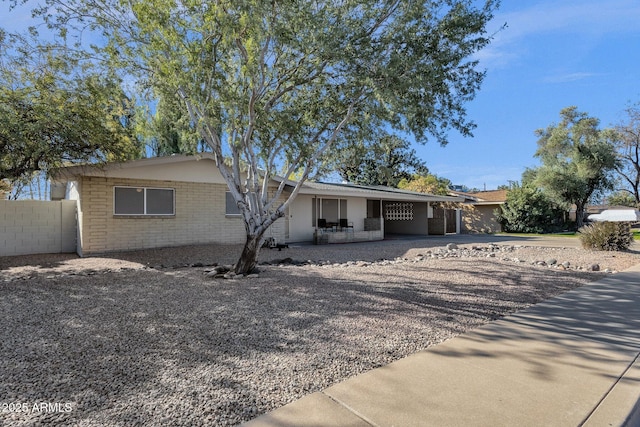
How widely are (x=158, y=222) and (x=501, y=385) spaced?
11.7 meters

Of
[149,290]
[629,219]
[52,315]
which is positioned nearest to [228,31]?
[149,290]

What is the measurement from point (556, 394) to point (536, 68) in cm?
1443

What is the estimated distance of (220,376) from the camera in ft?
10.7

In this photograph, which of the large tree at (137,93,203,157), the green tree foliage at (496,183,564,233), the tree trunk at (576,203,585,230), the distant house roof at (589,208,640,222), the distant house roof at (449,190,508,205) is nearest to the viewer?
the large tree at (137,93,203,157)

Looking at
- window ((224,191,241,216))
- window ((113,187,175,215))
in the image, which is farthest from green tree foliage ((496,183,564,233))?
window ((113,187,175,215))

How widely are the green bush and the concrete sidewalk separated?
997cm

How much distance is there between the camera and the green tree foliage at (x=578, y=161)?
26094 millimetres

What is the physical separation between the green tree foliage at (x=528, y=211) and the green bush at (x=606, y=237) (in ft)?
40.7

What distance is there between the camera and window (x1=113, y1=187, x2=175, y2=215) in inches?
470

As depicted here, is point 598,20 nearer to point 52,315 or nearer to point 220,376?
point 220,376

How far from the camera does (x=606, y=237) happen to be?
13.2 m

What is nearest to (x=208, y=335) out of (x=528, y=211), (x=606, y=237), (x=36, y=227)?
(x=36, y=227)

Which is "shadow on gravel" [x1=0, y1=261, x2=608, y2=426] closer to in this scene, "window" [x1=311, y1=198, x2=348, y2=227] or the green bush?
the green bush

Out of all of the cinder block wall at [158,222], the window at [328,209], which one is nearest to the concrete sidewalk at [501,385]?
the cinder block wall at [158,222]
